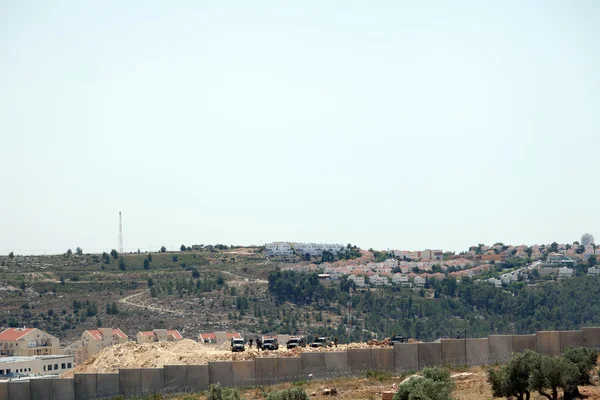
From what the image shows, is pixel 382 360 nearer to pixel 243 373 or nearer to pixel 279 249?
pixel 243 373

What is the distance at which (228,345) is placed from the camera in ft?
173

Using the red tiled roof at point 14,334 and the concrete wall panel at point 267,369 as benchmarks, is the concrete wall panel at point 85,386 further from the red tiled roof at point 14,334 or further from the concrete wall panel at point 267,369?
the red tiled roof at point 14,334

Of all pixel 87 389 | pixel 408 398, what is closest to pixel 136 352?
pixel 87 389

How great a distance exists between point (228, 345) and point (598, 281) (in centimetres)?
9301

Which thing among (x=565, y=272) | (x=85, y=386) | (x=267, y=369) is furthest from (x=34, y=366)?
(x=565, y=272)

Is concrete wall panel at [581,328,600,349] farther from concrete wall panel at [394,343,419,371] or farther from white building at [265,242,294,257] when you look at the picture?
white building at [265,242,294,257]

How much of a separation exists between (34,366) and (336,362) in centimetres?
3232

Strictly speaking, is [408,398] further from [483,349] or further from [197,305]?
[197,305]

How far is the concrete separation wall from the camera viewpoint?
40.5m

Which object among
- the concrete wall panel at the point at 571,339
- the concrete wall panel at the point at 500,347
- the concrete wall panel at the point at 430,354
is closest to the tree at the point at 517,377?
the concrete wall panel at the point at 500,347

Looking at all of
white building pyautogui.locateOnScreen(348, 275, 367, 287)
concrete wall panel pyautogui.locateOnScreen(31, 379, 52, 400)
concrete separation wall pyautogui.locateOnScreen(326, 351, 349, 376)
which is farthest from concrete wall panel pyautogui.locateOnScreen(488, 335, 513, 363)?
white building pyautogui.locateOnScreen(348, 275, 367, 287)

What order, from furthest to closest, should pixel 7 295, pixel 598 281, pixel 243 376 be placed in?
pixel 598 281
pixel 7 295
pixel 243 376

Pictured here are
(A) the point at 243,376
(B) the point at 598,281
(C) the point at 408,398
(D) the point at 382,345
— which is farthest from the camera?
(B) the point at 598,281

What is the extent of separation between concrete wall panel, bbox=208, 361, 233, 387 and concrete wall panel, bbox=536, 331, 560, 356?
1299 cm
